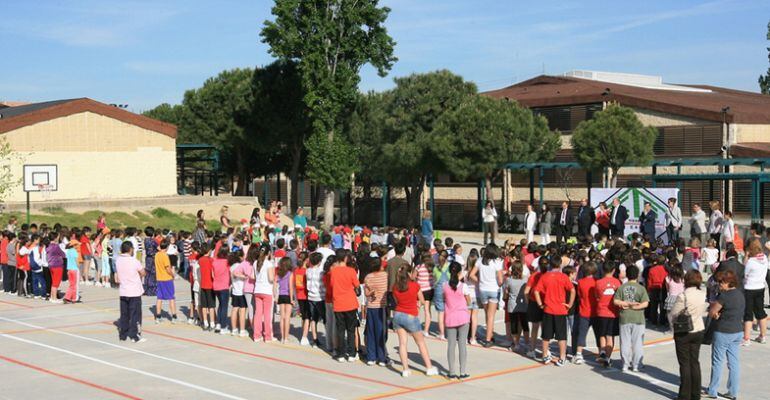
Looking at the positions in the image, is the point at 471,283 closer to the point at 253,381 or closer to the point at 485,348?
the point at 485,348

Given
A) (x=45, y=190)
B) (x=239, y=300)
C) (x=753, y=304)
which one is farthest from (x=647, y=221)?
(x=45, y=190)

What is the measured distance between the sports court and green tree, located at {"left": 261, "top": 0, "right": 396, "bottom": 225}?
30.6 meters

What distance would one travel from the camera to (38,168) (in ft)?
144

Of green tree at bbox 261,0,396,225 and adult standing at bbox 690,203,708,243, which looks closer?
adult standing at bbox 690,203,708,243

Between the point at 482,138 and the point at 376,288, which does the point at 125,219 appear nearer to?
the point at 482,138

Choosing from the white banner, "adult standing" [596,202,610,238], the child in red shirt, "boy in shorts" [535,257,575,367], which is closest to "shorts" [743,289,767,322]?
the child in red shirt

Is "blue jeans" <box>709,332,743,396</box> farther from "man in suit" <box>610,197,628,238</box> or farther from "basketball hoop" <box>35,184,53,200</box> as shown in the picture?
"basketball hoop" <box>35,184,53,200</box>

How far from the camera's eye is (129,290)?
16156 mm

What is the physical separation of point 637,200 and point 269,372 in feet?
64.2

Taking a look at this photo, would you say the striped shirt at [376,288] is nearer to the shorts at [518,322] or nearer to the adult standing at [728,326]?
the shorts at [518,322]

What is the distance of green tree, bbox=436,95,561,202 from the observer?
40562 millimetres

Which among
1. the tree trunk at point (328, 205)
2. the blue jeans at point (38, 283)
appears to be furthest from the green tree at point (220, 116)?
the blue jeans at point (38, 283)

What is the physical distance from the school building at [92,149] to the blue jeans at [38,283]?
74.4 feet

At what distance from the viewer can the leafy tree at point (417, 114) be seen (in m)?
45.7
